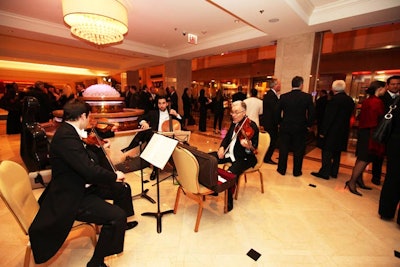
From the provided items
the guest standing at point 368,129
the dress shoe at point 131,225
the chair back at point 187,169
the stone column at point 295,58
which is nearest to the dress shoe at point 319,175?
the guest standing at point 368,129

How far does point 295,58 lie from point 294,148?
9.67 feet

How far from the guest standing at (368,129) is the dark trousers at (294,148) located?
2.60ft

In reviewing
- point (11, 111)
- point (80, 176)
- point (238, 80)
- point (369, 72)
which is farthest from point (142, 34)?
point (369, 72)

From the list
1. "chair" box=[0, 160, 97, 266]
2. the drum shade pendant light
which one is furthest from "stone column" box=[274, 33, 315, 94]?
"chair" box=[0, 160, 97, 266]

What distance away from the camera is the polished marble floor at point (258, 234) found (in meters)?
1.89

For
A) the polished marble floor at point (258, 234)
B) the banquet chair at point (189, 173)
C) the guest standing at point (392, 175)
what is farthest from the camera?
the guest standing at point (392, 175)

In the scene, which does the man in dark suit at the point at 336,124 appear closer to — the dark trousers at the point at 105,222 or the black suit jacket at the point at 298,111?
the black suit jacket at the point at 298,111

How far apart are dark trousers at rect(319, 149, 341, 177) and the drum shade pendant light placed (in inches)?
177

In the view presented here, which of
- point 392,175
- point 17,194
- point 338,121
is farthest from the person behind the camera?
point 338,121

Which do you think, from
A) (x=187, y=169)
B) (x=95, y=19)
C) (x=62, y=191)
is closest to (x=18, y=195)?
(x=62, y=191)

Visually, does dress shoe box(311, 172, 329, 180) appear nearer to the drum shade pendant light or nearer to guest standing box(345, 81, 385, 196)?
guest standing box(345, 81, 385, 196)

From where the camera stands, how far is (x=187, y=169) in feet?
6.83

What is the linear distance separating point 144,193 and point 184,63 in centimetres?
745

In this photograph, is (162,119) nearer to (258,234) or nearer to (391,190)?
(258,234)
